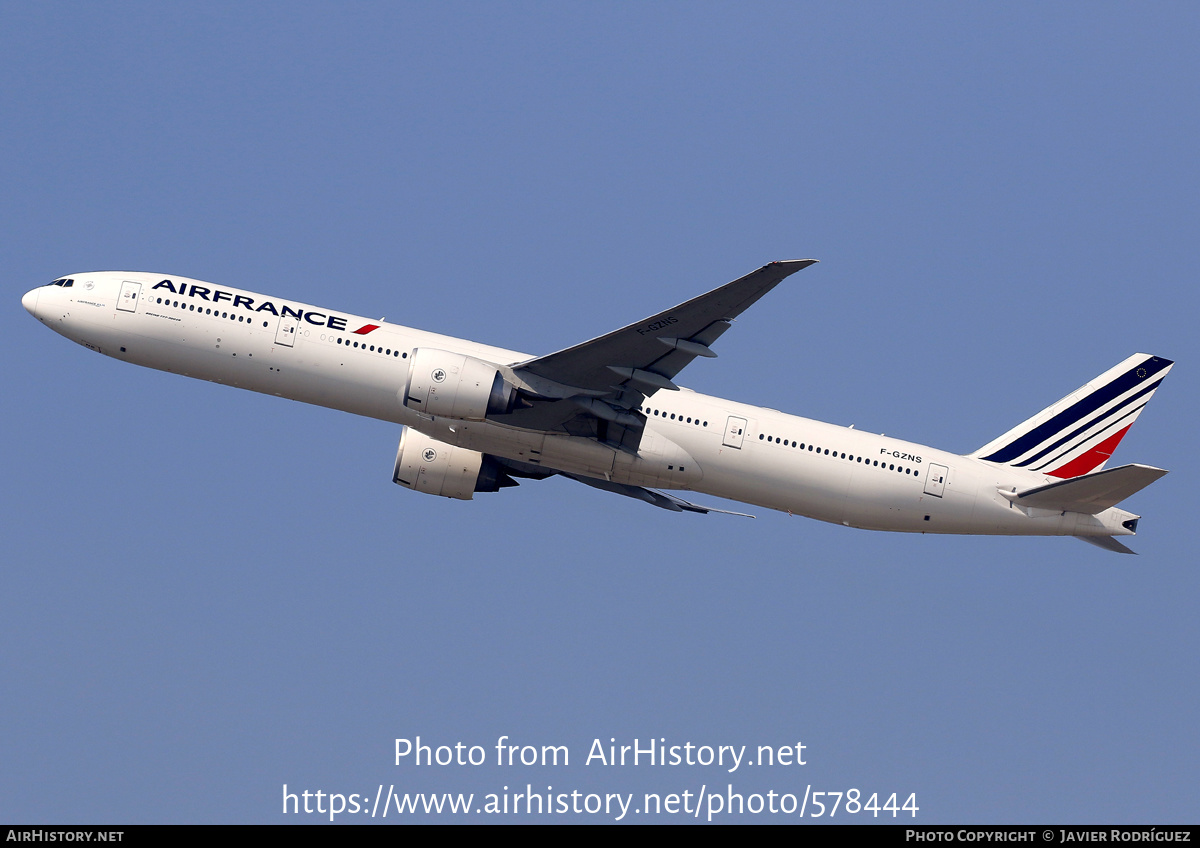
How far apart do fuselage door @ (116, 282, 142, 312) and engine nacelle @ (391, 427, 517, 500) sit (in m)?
8.96

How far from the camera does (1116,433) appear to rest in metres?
39.5

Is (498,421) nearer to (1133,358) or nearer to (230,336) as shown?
(230,336)

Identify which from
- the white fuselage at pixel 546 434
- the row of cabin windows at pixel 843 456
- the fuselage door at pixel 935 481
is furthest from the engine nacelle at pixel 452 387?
the fuselage door at pixel 935 481

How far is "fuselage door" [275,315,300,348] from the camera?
1443 inches

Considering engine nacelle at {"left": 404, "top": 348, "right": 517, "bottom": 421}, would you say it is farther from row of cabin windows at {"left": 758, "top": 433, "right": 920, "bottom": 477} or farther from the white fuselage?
→ row of cabin windows at {"left": 758, "top": 433, "right": 920, "bottom": 477}

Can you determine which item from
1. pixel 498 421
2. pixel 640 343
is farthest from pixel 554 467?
pixel 640 343

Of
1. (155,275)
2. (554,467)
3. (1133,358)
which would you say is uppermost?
(1133,358)

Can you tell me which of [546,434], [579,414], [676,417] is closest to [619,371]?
Answer: [579,414]

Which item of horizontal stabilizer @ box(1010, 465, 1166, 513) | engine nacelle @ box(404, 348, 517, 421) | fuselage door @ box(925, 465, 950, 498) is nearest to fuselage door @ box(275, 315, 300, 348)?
engine nacelle @ box(404, 348, 517, 421)

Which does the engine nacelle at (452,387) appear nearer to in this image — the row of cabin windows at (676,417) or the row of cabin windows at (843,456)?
the row of cabin windows at (676,417)

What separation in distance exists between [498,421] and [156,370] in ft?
34.8

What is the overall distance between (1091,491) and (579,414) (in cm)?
1474

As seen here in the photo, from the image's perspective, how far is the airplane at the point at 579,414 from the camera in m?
35.4

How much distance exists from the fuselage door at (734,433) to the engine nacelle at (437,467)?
8.12 metres
